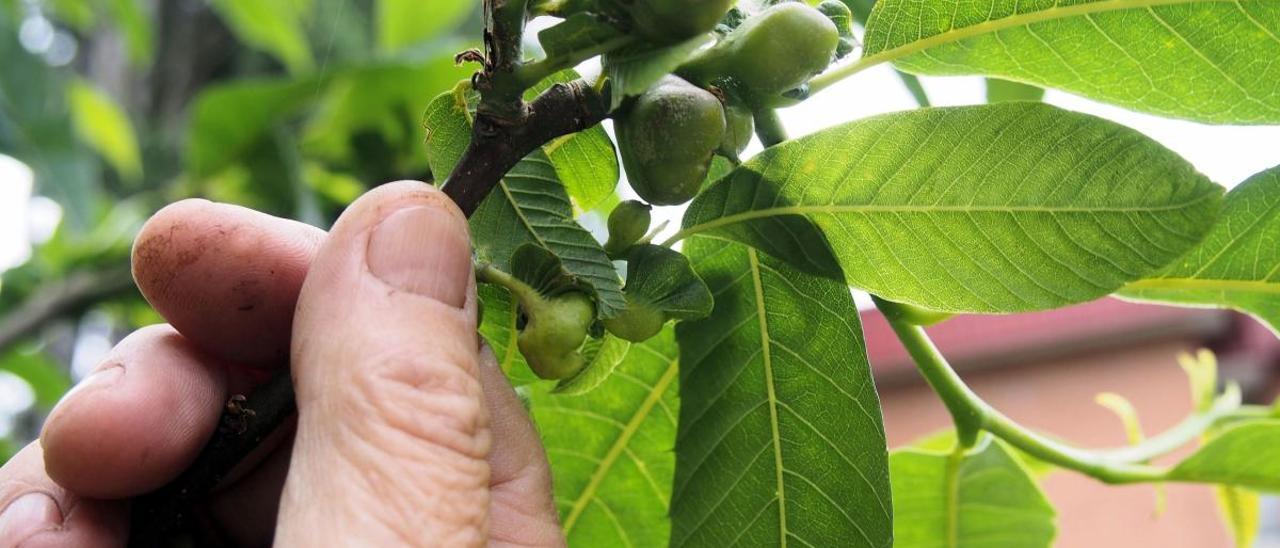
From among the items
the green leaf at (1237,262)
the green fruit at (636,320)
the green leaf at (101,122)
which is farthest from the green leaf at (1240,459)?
the green leaf at (101,122)

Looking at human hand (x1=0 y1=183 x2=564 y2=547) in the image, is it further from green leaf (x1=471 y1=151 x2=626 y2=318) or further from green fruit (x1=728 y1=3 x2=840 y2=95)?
green fruit (x1=728 y1=3 x2=840 y2=95)

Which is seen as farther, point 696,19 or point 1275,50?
point 1275,50

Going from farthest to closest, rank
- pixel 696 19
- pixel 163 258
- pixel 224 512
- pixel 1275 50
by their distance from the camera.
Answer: pixel 224 512 → pixel 163 258 → pixel 1275 50 → pixel 696 19

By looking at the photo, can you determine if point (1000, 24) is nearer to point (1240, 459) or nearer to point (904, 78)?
point (904, 78)

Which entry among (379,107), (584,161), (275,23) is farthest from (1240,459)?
(275,23)

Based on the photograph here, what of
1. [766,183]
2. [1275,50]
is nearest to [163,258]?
[766,183]

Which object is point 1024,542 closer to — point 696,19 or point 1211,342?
point 696,19

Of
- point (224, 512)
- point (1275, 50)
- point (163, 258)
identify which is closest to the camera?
point (1275, 50)

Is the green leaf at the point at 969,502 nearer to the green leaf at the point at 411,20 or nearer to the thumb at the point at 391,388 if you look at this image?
the thumb at the point at 391,388

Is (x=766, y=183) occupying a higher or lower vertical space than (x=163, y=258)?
higher
